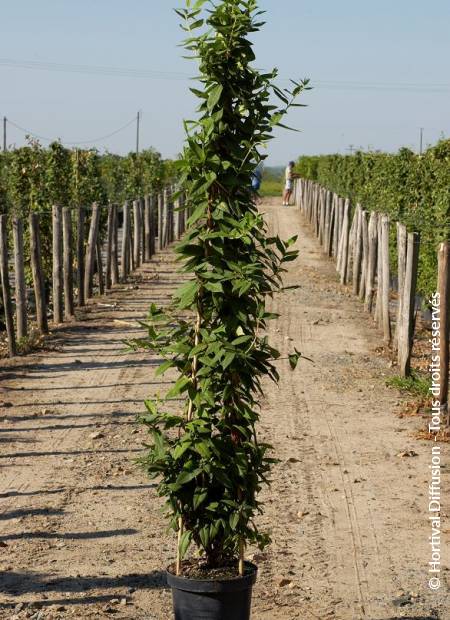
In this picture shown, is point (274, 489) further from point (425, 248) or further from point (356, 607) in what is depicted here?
point (425, 248)

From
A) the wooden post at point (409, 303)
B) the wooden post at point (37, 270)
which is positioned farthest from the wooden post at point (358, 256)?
the wooden post at point (409, 303)

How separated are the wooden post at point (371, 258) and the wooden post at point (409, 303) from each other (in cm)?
492

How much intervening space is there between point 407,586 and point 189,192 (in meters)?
2.70

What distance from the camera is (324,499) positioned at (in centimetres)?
802

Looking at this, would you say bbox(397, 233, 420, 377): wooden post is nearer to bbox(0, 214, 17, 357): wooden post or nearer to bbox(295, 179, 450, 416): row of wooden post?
bbox(295, 179, 450, 416): row of wooden post

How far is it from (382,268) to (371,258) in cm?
219

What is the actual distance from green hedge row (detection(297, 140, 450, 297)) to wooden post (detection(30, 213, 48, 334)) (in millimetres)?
5153

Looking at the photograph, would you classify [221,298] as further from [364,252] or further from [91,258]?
[364,252]

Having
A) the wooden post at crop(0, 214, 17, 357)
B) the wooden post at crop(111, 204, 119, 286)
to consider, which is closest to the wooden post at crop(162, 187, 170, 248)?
the wooden post at crop(111, 204, 119, 286)

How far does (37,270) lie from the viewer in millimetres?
14773

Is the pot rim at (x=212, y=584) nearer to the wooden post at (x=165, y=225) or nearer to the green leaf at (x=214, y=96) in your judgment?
the green leaf at (x=214, y=96)

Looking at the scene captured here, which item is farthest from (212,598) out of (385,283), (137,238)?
(137,238)

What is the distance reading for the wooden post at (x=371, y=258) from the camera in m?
17.8

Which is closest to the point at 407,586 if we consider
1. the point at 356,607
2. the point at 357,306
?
the point at 356,607
